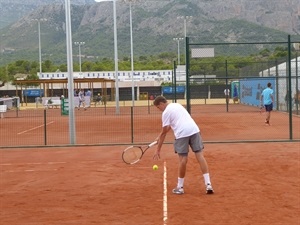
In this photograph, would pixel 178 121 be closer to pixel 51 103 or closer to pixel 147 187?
pixel 147 187

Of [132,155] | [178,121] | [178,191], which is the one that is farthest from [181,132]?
[132,155]

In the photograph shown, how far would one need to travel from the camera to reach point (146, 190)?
922cm

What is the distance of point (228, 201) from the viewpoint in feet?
26.8

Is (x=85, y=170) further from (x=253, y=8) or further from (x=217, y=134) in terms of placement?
(x=253, y=8)

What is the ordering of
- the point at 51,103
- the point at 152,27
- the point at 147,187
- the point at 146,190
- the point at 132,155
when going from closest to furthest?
the point at 146,190 < the point at 147,187 < the point at 132,155 < the point at 51,103 < the point at 152,27

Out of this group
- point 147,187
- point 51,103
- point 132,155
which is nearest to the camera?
point 147,187

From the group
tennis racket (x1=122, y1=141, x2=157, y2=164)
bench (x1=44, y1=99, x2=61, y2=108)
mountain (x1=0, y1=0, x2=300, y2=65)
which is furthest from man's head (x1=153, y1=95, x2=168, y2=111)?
mountain (x1=0, y1=0, x2=300, y2=65)

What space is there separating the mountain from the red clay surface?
116019mm

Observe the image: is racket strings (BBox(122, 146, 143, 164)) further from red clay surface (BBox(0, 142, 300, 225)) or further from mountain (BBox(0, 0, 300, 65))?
mountain (BBox(0, 0, 300, 65))

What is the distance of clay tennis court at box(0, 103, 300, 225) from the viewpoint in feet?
24.1

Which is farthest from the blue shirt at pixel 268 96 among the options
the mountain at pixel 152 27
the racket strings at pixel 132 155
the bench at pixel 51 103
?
the mountain at pixel 152 27

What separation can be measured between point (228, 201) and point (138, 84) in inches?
2425

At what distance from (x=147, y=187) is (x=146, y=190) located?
0.29 m

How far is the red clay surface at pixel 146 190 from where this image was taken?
731 cm
